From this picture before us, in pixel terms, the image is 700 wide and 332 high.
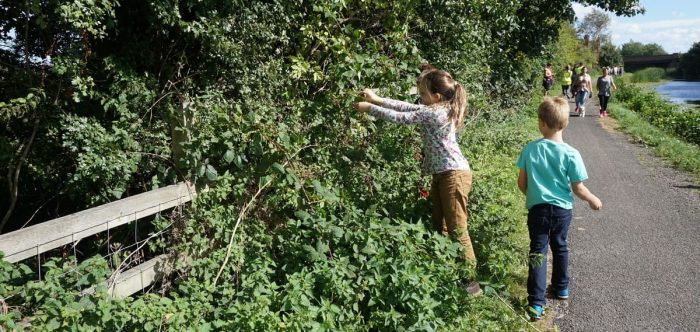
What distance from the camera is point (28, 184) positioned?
179 inches

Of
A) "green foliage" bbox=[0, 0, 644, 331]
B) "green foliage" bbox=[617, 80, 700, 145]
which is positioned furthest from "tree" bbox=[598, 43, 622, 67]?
"green foliage" bbox=[0, 0, 644, 331]

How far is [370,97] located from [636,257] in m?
3.05

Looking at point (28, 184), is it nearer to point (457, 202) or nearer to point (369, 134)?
point (369, 134)

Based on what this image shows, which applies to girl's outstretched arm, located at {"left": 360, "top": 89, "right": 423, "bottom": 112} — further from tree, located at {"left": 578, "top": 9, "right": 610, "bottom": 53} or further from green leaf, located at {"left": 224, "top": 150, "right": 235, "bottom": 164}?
tree, located at {"left": 578, "top": 9, "right": 610, "bottom": 53}

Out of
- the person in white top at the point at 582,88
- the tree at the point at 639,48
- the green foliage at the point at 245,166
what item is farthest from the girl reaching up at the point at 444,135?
the tree at the point at 639,48

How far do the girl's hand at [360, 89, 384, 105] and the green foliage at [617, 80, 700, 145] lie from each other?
13.4 m

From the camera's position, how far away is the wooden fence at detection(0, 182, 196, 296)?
2605 millimetres

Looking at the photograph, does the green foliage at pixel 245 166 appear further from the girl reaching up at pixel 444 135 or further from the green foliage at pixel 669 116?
the green foliage at pixel 669 116

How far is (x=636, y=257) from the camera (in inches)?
200

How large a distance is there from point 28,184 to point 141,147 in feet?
4.30

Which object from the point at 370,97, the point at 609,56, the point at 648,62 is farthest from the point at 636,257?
the point at 648,62

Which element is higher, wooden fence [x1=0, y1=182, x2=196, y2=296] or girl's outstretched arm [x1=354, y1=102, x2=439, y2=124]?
girl's outstretched arm [x1=354, y1=102, x2=439, y2=124]

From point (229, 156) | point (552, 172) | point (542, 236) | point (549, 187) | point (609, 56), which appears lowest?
point (542, 236)

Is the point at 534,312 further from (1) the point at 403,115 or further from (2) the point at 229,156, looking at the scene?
(2) the point at 229,156
